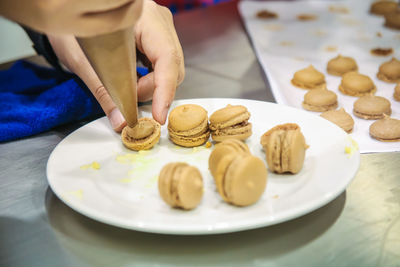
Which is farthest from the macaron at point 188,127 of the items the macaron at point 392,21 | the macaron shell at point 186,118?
the macaron at point 392,21

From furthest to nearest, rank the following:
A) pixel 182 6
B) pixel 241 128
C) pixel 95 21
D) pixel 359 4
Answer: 1. pixel 182 6
2. pixel 359 4
3. pixel 241 128
4. pixel 95 21

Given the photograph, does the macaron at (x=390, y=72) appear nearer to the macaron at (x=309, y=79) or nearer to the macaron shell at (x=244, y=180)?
the macaron at (x=309, y=79)

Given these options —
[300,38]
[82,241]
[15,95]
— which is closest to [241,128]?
[82,241]

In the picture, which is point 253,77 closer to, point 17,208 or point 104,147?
point 104,147

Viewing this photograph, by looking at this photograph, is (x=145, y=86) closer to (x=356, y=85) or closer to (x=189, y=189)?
(x=189, y=189)

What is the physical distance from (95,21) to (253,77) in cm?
122

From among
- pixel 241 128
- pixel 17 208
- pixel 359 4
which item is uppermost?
pixel 17 208

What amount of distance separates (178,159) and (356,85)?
875 mm

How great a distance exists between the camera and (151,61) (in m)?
1.48

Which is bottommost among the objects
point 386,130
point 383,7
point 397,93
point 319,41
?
point 383,7

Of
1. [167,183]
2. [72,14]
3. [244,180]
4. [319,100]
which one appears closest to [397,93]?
[319,100]

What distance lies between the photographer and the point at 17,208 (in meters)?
1.08

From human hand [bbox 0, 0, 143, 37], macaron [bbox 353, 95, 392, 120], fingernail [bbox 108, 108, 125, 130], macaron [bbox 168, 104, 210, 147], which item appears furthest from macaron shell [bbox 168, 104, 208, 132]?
macaron [bbox 353, 95, 392, 120]

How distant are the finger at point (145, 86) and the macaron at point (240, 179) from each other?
1.95 ft
